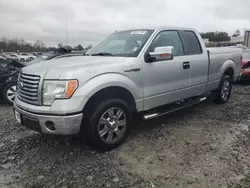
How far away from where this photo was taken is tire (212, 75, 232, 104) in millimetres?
6066

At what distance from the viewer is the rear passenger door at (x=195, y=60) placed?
16.1ft

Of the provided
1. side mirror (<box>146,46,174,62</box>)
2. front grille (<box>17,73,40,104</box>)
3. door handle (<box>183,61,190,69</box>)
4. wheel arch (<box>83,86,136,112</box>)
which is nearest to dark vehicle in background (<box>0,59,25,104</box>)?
front grille (<box>17,73,40,104</box>)

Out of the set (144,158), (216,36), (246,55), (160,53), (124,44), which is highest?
(216,36)

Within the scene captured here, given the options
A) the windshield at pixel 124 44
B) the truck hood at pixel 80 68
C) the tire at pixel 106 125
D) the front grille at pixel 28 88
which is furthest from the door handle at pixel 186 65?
the front grille at pixel 28 88

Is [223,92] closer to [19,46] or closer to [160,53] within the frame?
[160,53]

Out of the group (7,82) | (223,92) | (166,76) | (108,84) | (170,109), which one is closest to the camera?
(108,84)

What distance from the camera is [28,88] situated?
343 cm

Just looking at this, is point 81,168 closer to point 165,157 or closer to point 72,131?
point 72,131

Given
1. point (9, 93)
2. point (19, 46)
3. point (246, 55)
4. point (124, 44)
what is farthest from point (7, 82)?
point (19, 46)

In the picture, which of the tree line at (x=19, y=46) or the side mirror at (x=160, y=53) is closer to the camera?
the side mirror at (x=160, y=53)

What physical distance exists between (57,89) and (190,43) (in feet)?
10.1

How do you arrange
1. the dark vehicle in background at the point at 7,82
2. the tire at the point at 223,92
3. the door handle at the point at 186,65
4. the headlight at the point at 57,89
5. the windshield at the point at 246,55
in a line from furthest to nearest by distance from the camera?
the windshield at the point at 246,55
the dark vehicle in background at the point at 7,82
the tire at the point at 223,92
the door handle at the point at 186,65
the headlight at the point at 57,89

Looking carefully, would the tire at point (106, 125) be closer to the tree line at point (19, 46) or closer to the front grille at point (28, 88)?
the front grille at point (28, 88)

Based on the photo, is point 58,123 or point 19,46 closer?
point 58,123
